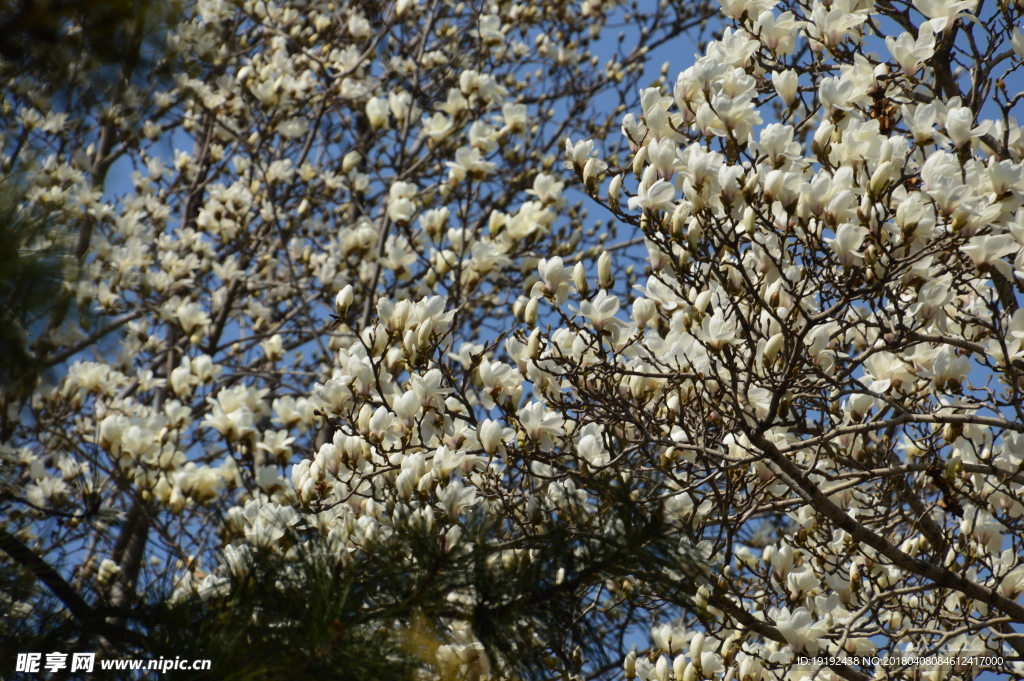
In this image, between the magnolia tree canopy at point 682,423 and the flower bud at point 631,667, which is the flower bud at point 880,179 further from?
the flower bud at point 631,667

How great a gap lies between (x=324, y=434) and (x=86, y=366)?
1.06m

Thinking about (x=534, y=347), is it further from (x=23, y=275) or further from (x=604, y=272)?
(x=23, y=275)

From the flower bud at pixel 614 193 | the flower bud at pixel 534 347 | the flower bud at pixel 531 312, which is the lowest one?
the flower bud at pixel 534 347

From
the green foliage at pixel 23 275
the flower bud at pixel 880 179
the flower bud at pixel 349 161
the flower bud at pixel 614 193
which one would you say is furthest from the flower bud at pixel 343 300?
the flower bud at pixel 349 161

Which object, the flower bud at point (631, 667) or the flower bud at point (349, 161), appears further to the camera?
the flower bud at point (349, 161)

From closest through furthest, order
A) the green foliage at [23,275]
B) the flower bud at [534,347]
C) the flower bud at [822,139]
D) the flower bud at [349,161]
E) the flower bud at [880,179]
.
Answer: the green foliage at [23,275], the flower bud at [880,179], the flower bud at [822,139], the flower bud at [534,347], the flower bud at [349,161]

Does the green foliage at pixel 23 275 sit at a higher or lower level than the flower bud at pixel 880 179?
lower

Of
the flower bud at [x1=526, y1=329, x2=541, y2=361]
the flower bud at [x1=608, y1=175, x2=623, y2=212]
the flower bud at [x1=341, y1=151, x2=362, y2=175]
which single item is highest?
the flower bud at [x1=341, y1=151, x2=362, y2=175]

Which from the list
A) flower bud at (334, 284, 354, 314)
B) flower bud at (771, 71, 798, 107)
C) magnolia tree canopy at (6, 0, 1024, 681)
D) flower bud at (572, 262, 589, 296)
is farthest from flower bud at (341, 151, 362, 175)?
flower bud at (771, 71, 798, 107)

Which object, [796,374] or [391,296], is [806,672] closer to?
[796,374]

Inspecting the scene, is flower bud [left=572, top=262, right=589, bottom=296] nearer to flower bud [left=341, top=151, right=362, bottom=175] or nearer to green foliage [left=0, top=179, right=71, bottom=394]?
green foliage [left=0, top=179, right=71, bottom=394]

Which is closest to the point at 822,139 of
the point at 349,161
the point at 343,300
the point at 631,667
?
the point at 343,300

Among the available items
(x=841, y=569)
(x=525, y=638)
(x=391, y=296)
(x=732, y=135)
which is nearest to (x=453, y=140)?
(x=391, y=296)

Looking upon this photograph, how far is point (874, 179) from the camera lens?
2.22 metres
